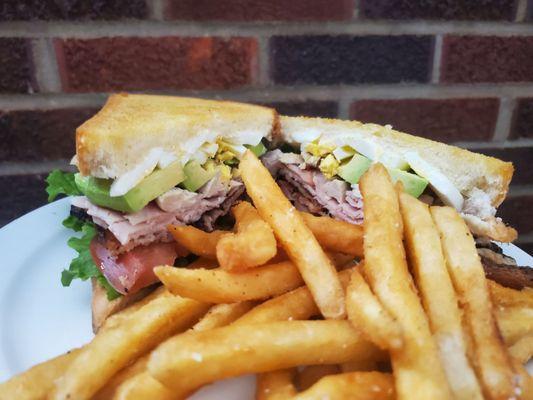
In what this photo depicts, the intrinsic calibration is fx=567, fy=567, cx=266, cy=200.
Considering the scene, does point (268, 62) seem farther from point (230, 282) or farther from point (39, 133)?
point (230, 282)

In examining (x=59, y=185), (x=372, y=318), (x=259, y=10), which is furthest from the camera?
(x=259, y=10)

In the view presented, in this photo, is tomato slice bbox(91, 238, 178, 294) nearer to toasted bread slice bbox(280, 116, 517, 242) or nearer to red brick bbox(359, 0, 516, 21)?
toasted bread slice bbox(280, 116, 517, 242)

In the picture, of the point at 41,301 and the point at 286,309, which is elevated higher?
the point at 286,309

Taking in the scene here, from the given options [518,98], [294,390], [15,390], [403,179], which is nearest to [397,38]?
[518,98]

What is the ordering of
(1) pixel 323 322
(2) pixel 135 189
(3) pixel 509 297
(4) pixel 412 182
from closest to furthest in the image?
(1) pixel 323 322
(3) pixel 509 297
(2) pixel 135 189
(4) pixel 412 182

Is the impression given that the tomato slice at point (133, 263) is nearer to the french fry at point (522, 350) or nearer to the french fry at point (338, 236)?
the french fry at point (338, 236)

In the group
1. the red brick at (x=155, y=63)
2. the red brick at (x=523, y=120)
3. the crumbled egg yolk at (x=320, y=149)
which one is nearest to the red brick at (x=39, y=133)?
the red brick at (x=155, y=63)

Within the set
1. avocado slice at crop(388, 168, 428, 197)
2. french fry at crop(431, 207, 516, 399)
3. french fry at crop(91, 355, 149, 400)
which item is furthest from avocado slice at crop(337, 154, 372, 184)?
french fry at crop(91, 355, 149, 400)

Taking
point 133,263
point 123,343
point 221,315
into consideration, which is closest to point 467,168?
point 221,315
